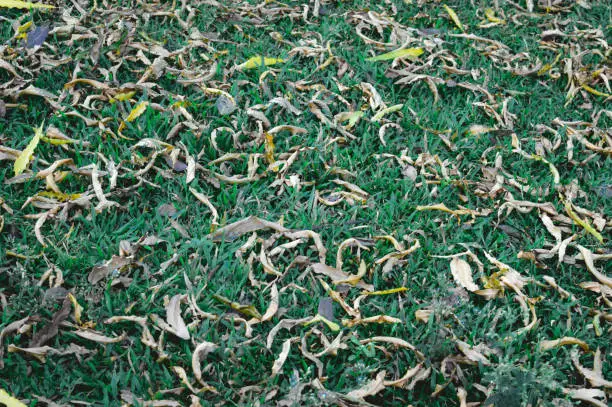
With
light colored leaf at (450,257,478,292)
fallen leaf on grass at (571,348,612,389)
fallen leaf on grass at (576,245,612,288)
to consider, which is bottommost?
fallen leaf on grass at (571,348,612,389)

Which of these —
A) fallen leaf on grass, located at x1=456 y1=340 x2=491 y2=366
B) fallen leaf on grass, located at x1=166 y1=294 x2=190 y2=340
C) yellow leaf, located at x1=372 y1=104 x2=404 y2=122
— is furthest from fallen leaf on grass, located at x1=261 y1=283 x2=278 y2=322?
yellow leaf, located at x1=372 y1=104 x2=404 y2=122

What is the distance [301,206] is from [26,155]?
1276 millimetres

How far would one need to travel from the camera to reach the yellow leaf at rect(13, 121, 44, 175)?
3.01 metres

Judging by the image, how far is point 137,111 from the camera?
132 inches

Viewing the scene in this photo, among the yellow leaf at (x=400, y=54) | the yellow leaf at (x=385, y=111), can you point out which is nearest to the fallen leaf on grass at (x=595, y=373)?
the yellow leaf at (x=385, y=111)

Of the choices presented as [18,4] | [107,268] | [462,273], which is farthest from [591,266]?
[18,4]

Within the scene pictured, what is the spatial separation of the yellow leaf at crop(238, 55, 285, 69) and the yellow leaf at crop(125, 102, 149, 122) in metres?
0.62

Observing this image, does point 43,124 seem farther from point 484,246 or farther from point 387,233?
point 484,246

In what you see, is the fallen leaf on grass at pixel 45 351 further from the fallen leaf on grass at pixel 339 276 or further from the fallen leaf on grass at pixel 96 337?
the fallen leaf on grass at pixel 339 276

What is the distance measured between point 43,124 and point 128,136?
1.32 feet

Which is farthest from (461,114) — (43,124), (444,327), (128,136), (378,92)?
(43,124)

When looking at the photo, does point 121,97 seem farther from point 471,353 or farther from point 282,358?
point 471,353

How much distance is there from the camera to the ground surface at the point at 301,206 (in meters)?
2.42

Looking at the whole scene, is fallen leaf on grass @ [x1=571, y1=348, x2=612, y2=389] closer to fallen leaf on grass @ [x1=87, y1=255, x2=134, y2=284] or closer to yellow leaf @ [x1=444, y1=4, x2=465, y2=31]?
fallen leaf on grass @ [x1=87, y1=255, x2=134, y2=284]
